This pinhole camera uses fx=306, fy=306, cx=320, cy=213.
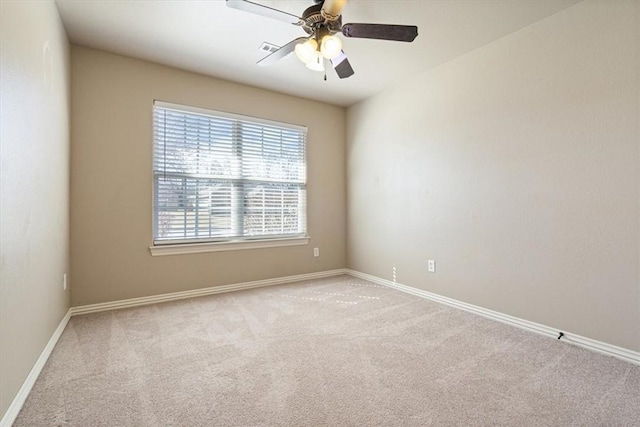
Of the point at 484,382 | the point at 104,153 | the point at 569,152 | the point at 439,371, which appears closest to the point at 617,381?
the point at 484,382

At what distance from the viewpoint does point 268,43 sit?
9.07 ft

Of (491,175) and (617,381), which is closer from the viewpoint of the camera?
(617,381)

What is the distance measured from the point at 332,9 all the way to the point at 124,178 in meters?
2.49

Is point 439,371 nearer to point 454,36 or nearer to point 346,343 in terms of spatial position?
point 346,343

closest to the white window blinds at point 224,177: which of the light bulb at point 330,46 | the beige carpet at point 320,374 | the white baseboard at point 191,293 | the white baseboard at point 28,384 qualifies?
the white baseboard at point 191,293

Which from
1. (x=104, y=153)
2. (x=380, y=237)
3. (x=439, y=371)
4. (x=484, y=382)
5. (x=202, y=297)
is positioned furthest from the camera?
(x=380, y=237)

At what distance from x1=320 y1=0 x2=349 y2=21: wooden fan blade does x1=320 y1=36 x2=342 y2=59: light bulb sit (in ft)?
0.38

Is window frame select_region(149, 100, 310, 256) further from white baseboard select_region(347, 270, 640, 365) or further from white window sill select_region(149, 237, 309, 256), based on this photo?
white baseboard select_region(347, 270, 640, 365)

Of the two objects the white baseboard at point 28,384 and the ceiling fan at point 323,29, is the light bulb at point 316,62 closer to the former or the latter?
the ceiling fan at point 323,29

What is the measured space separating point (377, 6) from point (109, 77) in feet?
8.35

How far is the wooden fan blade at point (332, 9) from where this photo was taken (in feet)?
5.74

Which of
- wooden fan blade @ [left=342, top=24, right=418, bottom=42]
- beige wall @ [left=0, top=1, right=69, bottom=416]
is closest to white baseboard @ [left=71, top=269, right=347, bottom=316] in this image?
beige wall @ [left=0, top=1, right=69, bottom=416]

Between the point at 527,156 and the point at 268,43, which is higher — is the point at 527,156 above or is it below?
below

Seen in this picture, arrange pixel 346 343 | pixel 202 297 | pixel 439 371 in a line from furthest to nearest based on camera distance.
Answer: pixel 202 297
pixel 346 343
pixel 439 371
